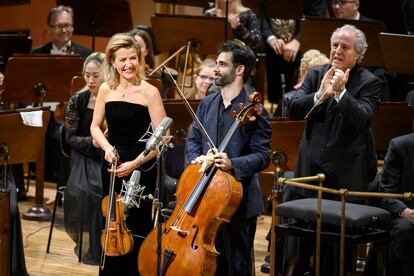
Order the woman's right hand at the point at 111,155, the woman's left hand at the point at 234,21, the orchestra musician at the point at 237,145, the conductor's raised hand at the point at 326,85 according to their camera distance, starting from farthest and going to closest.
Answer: the woman's left hand at the point at 234,21 < the woman's right hand at the point at 111,155 < the conductor's raised hand at the point at 326,85 < the orchestra musician at the point at 237,145

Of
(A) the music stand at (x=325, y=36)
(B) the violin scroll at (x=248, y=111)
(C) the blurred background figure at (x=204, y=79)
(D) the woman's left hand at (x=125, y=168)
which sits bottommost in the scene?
(D) the woman's left hand at (x=125, y=168)

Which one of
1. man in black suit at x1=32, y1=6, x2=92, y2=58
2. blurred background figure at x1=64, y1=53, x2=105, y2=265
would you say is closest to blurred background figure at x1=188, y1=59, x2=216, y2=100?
blurred background figure at x1=64, y1=53, x2=105, y2=265

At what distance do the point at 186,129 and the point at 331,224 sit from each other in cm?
155

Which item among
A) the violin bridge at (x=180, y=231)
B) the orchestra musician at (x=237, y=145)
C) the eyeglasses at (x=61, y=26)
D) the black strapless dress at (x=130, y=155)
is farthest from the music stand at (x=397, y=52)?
the eyeglasses at (x=61, y=26)

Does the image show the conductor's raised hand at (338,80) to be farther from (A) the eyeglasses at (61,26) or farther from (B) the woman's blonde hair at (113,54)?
(A) the eyeglasses at (61,26)

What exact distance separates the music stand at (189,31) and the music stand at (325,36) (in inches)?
27.1

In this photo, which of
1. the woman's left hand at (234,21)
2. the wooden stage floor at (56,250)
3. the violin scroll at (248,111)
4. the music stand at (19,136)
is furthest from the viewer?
the woman's left hand at (234,21)

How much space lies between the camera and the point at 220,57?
15.6ft

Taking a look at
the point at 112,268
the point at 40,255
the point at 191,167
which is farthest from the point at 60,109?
the point at 191,167

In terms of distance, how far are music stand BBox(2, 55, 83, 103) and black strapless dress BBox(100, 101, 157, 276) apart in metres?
2.02

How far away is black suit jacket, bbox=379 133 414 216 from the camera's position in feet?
16.5

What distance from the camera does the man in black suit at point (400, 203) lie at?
491 centimetres

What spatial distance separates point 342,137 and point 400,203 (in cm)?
47

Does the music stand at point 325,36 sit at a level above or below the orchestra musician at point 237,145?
above
